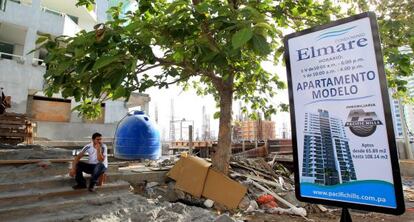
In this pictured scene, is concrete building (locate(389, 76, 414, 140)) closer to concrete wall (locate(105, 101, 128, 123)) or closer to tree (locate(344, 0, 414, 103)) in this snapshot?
tree (locate(344, 0, 414, 103))

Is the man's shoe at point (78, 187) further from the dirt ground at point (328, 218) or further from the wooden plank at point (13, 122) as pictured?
the wooden plank at point (13, 122)

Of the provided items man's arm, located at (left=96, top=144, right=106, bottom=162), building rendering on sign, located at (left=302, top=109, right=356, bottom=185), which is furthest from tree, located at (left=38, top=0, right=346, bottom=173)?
man's arm, located at (left=96, top=144, right=106, bottom=162)

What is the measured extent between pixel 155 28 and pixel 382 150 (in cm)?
252

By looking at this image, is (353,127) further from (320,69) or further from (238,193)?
(238,193)

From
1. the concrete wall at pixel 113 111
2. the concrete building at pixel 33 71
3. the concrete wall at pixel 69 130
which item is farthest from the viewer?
the concrete wall at pixel 113 111

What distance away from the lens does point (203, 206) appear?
7.63 metres

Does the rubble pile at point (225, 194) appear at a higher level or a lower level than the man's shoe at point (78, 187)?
lower

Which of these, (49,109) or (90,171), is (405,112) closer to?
(90,171)

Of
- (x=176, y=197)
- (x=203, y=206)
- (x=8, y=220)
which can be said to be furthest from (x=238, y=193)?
(x=8, y=220)

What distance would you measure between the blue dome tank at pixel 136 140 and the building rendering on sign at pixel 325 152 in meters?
10.6

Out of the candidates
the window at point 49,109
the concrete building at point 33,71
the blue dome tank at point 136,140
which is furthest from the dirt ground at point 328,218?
the window at point 49,109

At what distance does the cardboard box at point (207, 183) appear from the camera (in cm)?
771

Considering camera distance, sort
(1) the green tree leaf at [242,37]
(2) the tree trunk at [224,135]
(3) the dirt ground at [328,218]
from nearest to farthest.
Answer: (1) the green tree leaf at [242,37] → (3) the dirt ground at [328,218] → (2) the tree trunk at [224,135]

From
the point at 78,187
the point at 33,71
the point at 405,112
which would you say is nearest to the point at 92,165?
the point at 78,187
